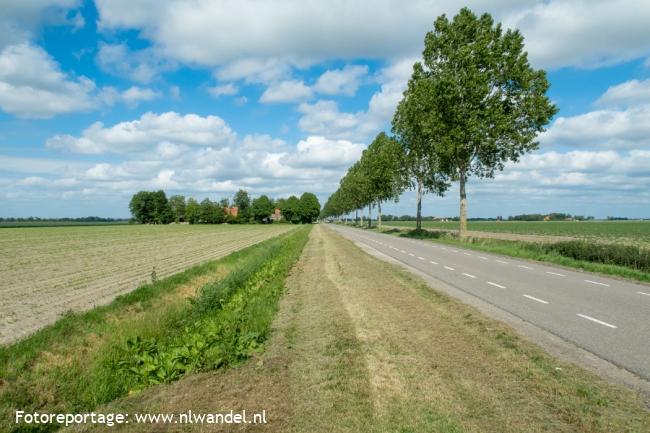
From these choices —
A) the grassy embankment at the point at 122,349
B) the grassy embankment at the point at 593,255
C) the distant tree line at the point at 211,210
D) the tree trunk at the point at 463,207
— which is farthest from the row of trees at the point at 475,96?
the distant tree line at the point at 211,210

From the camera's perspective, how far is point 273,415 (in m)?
4.45

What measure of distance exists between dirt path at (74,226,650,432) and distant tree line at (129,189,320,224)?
154 meters

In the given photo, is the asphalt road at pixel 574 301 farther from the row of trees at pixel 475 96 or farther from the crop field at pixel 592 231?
the crop field at pixel 592 231

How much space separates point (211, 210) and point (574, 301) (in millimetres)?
160270

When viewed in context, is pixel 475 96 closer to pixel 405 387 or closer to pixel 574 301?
pixel 574 301

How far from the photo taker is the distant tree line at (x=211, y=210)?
525 ft

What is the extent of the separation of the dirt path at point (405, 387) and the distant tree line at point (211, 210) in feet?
506

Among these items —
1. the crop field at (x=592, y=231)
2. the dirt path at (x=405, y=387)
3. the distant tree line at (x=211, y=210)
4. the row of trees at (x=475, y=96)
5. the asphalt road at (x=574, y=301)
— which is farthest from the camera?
the distant tree line at (x=211, y=210)

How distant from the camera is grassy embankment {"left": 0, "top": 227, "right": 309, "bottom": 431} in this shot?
5.79 meters

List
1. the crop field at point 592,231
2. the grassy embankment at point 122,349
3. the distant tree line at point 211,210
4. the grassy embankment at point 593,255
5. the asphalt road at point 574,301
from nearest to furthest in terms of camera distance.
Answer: the grassy embankment at point 122,349
the asphalt road at point 574,301
the grassy embankment at point 593,255
the crop field at point 592,231
the distant tree line at point 211,210

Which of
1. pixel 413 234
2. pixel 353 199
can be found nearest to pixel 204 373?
pixel 413 234

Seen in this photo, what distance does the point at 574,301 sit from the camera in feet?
34.4

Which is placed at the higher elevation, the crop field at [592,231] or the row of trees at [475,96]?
the row of trees at [475,96]

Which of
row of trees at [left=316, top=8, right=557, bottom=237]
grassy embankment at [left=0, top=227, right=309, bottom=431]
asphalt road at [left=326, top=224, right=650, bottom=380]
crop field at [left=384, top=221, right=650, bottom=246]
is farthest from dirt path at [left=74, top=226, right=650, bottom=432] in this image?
crop field at [left=384, top=221, right=650, bottom=246]
